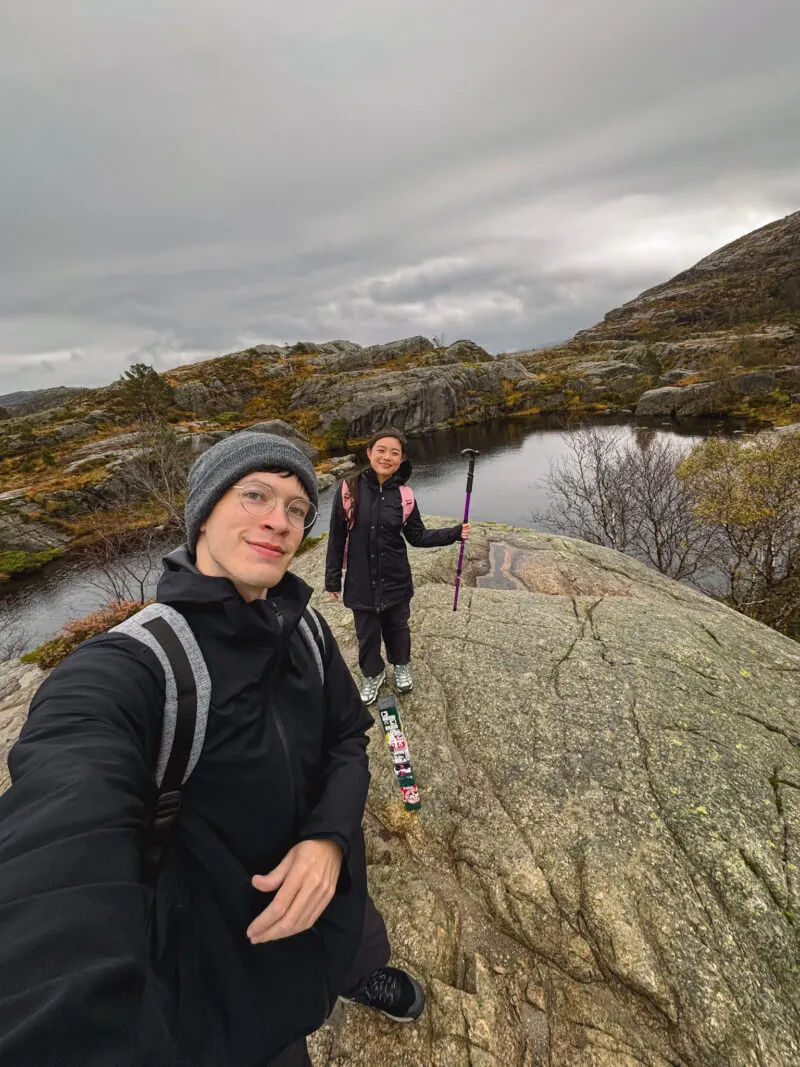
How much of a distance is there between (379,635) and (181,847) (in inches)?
176

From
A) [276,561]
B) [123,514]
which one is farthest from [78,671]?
[123,514]

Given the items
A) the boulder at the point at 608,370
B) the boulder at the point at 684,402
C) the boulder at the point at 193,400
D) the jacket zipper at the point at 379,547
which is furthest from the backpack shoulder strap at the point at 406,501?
the boulder at the point at 608,370

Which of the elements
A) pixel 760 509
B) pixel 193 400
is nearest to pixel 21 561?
pixel 760 509

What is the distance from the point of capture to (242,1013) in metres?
1.66

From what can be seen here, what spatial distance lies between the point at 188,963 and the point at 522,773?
14.9 ft

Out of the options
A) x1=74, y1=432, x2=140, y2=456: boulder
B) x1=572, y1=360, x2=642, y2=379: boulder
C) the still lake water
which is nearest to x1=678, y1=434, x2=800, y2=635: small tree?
the still lake water

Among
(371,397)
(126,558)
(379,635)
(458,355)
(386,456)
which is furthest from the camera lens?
(458,355)

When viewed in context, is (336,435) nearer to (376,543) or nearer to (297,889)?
(376,543)

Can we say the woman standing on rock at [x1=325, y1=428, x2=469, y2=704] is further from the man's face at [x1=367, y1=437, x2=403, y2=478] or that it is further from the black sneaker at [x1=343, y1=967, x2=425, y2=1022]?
the black sneaker at [x1=343, y1=967, x2=425, y2=1022]

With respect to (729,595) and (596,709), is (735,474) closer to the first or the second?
(729,595)

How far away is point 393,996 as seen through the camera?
10.5ft

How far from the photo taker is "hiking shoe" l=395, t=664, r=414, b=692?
6531 mm

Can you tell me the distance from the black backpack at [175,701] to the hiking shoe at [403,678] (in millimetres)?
5057

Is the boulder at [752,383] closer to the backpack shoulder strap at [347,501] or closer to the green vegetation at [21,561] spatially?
the backpack shoulder strap at [347,501]
